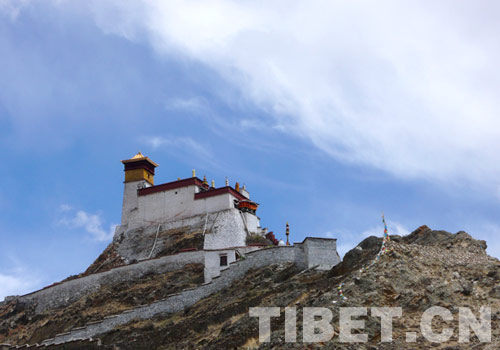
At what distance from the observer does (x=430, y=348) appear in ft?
51.8

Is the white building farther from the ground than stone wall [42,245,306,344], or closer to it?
farther from the ground

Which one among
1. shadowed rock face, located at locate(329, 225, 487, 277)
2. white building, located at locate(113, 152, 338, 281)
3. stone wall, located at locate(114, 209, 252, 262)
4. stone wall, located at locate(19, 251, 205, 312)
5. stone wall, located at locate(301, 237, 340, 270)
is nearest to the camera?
shadowed rock face, located at locate(329, 225, 487, 277)

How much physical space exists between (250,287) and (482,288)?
12760mm

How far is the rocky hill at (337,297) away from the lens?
17.5m

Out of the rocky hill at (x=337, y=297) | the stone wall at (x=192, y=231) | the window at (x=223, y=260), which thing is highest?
the stone wall at (x=192, y=231)

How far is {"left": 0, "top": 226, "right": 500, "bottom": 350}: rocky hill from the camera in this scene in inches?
688

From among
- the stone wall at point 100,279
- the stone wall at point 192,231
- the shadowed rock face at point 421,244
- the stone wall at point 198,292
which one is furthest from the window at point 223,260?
the shadowed rock face at point 421,244

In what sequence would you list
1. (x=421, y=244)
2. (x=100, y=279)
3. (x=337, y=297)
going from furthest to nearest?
(x=100, y=279) → (x=421, y=244) → (x=337, y=297)

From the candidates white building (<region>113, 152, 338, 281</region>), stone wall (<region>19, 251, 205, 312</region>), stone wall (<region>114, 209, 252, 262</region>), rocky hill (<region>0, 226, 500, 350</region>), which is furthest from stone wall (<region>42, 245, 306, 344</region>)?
stone wall (<region>114, 209, 252, 262</region>)

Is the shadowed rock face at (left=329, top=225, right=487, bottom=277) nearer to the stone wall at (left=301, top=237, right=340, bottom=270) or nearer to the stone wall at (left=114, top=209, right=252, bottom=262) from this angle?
the stone wall at (left=301, top=237, right=340, bottom=270)

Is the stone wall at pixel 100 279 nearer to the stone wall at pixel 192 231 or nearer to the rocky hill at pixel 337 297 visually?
the rocky hill at pixel 337 297

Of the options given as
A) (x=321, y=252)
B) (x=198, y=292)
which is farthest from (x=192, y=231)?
(x=321, y=252)

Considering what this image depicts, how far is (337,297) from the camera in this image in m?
19.0

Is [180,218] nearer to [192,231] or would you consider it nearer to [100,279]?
[192,231]
